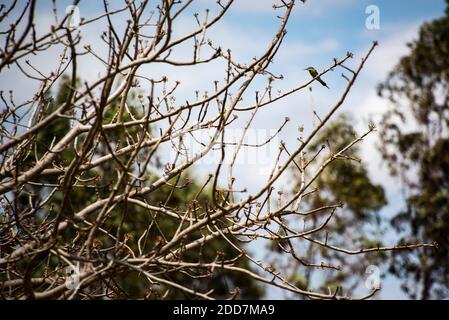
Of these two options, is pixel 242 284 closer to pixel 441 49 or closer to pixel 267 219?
pixel 441 49

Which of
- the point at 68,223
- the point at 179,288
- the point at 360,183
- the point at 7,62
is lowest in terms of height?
the point at 179,288

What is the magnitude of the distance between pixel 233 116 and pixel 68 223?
1494mm

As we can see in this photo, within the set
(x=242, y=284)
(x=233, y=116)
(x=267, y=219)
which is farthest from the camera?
(x=242, y=284)

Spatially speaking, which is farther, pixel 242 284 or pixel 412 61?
pixel 242 284

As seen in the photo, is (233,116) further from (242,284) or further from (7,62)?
(242,284)

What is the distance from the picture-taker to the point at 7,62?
2.63 metres

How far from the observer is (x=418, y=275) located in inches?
736
